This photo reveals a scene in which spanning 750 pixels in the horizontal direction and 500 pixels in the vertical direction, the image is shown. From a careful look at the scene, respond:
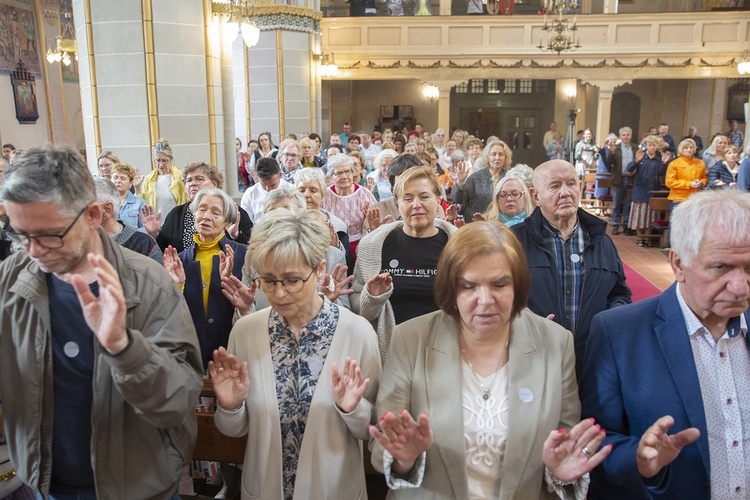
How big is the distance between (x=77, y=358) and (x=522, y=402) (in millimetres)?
1321

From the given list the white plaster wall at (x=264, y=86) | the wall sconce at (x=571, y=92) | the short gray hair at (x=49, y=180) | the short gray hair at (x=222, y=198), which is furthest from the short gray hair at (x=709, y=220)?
the wall sconce at (x=571, y=92)

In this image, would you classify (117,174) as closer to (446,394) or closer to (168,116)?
(168,116)

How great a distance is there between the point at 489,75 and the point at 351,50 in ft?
12.7

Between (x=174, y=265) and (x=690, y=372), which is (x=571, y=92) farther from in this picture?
(x=690, y=372)

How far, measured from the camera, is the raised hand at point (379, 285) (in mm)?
2816

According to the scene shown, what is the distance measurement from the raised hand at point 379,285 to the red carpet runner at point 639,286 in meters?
5.16

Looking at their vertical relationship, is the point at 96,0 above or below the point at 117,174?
above

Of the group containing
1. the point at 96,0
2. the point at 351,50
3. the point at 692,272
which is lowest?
the point at 692,272

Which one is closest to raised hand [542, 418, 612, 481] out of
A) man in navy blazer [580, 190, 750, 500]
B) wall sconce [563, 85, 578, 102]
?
man in navy blazer [580, 190, 750, 500]

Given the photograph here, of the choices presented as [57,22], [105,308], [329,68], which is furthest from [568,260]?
[57,22]


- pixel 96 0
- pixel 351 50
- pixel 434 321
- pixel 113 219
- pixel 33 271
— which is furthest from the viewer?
pixel 351 50

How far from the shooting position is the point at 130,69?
5641mm

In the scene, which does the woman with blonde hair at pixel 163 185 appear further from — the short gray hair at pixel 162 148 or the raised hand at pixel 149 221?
the raised hand at pixel 149 221

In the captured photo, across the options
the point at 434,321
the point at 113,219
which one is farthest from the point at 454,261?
the point at 113,219
